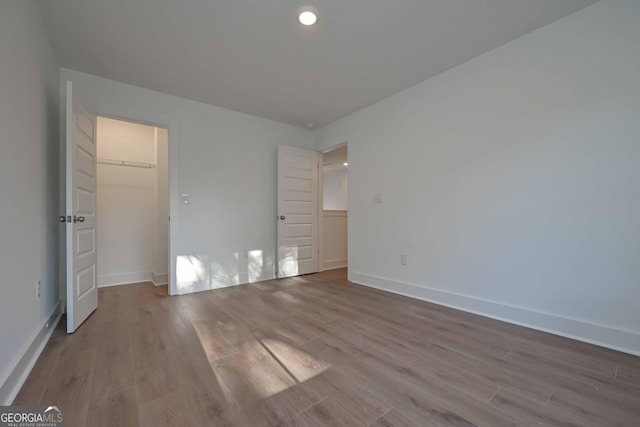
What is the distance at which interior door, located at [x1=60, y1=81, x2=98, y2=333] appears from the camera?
220 cm

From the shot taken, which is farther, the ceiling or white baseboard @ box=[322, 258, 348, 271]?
the ceiling

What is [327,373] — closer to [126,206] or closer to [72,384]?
[72,384]

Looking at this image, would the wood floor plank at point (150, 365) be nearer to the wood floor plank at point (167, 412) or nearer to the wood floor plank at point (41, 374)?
the wood floor plank at point (167, 412)

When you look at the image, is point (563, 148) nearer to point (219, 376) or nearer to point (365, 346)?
point (365, 346)

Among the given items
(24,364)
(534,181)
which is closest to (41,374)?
(24,364)

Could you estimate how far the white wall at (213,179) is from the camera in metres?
3.15

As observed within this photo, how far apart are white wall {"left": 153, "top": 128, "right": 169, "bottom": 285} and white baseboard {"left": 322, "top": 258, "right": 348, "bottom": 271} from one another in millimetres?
2555

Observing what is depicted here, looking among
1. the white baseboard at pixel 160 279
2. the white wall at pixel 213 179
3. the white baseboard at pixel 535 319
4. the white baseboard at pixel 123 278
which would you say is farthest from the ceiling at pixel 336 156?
the white baseboard at pixel 123 278

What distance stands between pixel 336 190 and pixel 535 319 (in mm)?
6751

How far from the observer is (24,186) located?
5.72 feet

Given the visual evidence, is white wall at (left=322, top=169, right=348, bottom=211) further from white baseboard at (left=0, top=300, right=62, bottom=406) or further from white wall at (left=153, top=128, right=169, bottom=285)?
white baseboard at (left=0, top=300, right=62, bottom=406)

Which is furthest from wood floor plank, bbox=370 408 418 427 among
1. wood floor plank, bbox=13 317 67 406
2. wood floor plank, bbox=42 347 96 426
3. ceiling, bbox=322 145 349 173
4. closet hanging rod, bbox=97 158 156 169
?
ceiling, bbox=322 145 349 173

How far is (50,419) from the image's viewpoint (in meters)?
1.24

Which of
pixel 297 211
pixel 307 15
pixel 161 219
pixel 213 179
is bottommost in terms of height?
pixel 161 219
